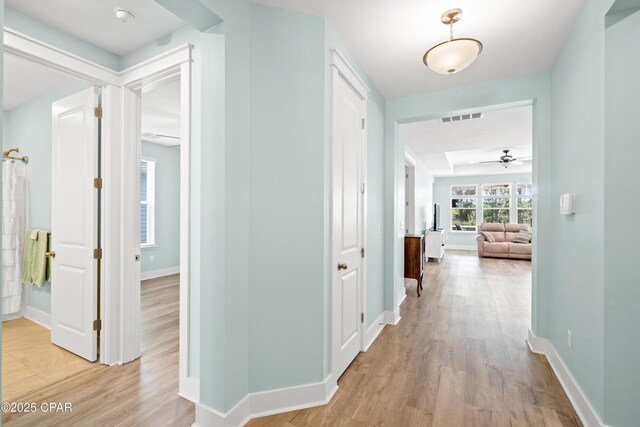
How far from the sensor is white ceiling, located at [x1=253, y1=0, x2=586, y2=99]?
2059mm

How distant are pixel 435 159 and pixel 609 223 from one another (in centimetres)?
594

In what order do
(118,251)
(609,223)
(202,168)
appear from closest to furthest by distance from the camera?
(609,223) → (202,168) → (118,251)

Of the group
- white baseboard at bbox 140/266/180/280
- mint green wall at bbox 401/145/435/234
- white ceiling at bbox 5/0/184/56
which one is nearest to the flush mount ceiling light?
white ceiling at bbox 5/0/184/56

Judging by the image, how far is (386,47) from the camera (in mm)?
2564

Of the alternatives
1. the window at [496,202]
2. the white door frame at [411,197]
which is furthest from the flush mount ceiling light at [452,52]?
the window at [496,202]

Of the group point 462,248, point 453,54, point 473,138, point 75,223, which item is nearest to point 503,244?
point 462,248

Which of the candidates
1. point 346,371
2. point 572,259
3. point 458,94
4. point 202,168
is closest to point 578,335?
point 572,259

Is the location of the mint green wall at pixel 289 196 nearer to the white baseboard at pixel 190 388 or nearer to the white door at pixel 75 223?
the white baseboard at pixel 190 388

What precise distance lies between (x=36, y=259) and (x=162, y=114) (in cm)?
226

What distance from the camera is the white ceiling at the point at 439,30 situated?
206 centimetres

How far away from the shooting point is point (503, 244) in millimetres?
8516

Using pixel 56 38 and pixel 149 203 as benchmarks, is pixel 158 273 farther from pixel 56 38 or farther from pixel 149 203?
pixel 56 38

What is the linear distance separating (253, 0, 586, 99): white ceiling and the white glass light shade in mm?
277

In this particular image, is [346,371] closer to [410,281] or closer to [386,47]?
[386,47]
